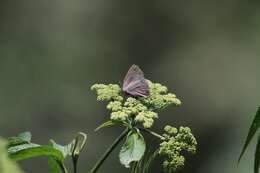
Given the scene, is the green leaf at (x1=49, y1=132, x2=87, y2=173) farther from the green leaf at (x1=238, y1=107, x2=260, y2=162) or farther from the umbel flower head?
the green leaf at (x1=238, y1=107, x2=260, y2=162)

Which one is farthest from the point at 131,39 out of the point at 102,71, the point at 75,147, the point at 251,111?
the point at 75,147

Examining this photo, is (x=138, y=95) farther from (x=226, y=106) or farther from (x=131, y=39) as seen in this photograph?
(x=131, y=39)

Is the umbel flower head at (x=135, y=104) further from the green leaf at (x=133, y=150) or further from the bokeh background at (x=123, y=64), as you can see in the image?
the bokeh background at (x=123, y=64)

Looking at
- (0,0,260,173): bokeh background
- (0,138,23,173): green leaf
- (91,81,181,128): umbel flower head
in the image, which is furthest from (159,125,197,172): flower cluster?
(0,0,260,173): bokeh background

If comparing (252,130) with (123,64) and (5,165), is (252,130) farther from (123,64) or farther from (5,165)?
(123,64)

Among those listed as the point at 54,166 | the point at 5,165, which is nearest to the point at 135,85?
the point at 54,166

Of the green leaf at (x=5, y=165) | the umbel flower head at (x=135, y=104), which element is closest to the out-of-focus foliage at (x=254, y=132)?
the umbel flower head at (x=135, y=104)
